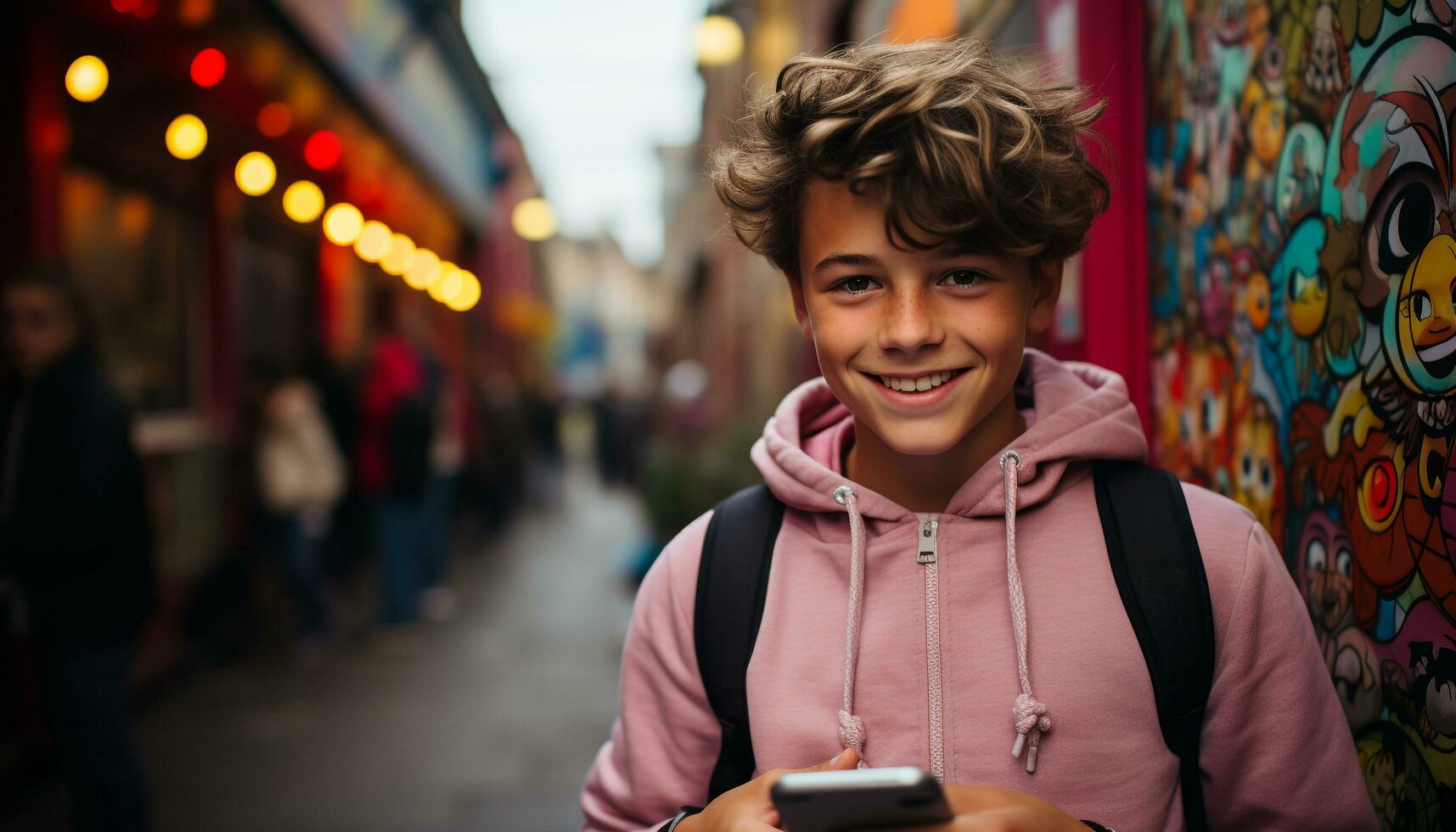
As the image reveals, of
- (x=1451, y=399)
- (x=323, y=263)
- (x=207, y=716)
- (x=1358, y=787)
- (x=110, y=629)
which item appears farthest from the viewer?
(x=323, y=263)

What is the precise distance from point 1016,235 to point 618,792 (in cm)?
99

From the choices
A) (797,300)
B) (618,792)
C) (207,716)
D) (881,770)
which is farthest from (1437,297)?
(207,716)

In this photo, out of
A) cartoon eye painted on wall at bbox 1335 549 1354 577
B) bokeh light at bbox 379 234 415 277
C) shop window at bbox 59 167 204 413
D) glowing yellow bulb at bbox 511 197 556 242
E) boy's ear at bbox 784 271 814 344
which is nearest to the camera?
boy's ear at bbox 784 271 814 344

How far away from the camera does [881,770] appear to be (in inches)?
48.2

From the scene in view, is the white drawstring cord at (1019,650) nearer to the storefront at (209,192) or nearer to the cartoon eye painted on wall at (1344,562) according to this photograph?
the cartoon eye painted on wall at (1344,562)

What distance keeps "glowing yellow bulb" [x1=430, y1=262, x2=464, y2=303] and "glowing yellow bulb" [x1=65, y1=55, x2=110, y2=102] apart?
922 cm

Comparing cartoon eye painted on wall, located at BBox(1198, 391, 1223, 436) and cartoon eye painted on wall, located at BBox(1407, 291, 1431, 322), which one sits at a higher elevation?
cartoon eye painted on wall, located at BBox(1407, 291, 1431, 322)

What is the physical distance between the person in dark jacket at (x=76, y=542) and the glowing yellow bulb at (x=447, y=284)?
37.5ft

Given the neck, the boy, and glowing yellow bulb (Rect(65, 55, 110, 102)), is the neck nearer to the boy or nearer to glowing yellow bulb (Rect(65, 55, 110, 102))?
the boy

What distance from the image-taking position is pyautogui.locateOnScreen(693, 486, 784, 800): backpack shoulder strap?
1610 mm

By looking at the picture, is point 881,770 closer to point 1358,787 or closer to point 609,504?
point 1358,787

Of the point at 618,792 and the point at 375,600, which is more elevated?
the point at 618,792

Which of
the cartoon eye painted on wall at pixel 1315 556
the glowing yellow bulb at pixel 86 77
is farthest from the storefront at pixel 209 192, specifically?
the cartoon eye painted on wall at pixel 1315 556

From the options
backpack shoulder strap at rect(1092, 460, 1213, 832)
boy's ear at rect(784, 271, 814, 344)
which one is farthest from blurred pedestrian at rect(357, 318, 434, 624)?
backpack shoulder strap at rect(1092, 460, 1213, 832)
